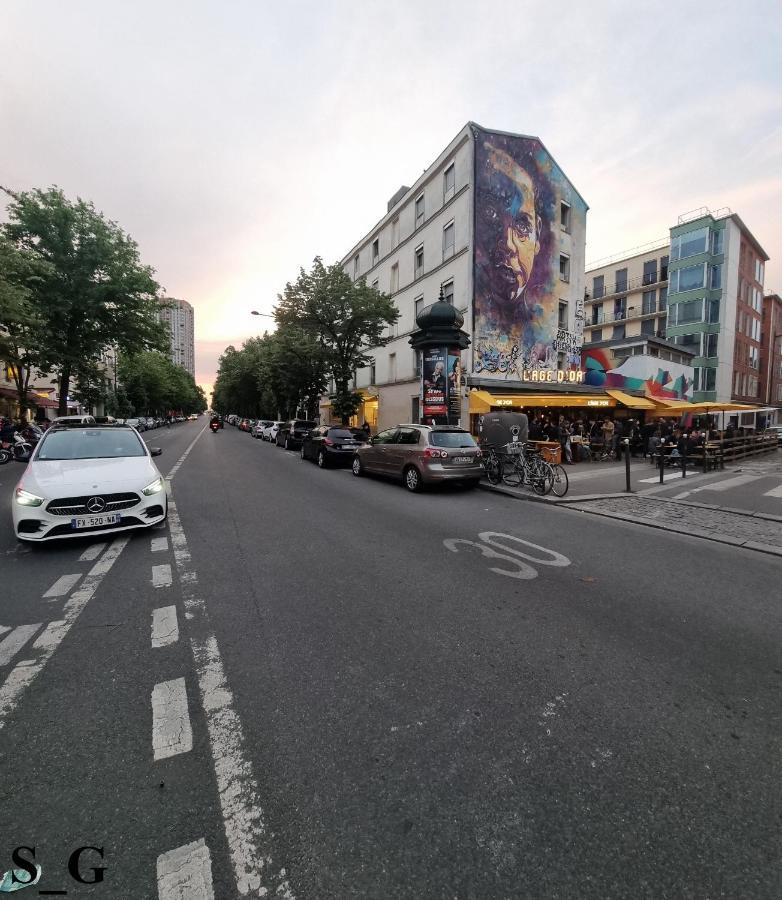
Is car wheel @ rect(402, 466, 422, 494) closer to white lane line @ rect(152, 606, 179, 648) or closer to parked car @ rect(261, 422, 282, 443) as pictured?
white lane line @ rect(152, 606, 179, 648)

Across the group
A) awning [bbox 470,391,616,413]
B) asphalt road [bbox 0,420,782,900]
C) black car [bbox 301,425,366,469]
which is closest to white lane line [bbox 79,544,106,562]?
asphalt road [bbox 0,420,782,900]

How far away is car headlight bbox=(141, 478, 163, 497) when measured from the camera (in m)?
5.76

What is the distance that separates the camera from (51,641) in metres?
3.21

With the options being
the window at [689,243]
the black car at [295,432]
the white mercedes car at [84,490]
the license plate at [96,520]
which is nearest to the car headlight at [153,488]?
the white mercedes car at [84,490]

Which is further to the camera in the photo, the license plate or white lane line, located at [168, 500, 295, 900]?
the license plate

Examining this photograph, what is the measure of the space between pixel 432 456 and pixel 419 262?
20632 millimetres

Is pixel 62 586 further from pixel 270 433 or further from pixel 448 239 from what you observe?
pixel 270 433

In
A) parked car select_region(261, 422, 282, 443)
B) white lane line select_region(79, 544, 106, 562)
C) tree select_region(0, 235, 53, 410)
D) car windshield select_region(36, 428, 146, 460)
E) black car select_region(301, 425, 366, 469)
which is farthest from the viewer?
parked car select_region(261, 422, 282, 443)

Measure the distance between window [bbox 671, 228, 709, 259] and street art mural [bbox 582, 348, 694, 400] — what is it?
15.8 metres

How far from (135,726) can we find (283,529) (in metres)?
4.14

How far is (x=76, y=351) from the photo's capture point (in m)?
19.5

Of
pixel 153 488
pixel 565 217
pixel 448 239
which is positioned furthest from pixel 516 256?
pixel 153 488

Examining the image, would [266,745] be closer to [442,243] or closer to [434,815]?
[434,815]

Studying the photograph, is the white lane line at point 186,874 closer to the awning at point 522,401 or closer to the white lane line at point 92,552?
the white lane line at point 92,552
